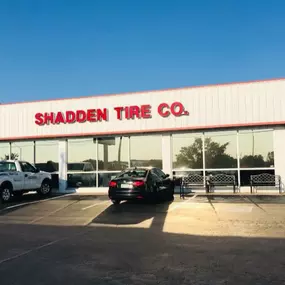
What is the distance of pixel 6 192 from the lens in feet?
50.7

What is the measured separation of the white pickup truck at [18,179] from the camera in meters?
15.4

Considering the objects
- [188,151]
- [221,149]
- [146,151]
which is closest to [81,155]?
[146,151]

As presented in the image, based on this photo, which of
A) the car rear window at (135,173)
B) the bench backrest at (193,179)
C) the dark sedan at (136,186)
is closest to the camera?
the dark sedan at (136,186)

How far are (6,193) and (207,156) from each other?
377 inches

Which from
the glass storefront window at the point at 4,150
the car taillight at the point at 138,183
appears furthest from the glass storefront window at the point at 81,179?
the car taillight at the point at 138,183

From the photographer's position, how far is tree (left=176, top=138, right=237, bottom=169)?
18328mm

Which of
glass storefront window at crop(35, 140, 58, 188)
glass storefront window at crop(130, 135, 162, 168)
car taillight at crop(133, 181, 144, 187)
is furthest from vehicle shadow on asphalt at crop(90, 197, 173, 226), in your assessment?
glass storefront window at crop(35, 140, 58, 188)

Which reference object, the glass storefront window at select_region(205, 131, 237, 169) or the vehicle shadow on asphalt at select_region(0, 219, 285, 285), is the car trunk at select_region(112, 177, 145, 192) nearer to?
the vehicle shadow on asphalt at select_region(0, 219, 285, 285)

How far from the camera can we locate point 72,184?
2080cm

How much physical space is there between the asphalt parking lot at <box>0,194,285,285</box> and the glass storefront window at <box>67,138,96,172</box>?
24.2 feet

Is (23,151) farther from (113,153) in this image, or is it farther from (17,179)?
(17,179)

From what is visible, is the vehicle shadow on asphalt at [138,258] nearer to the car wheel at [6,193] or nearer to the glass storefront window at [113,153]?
the car wheel at [6,193]

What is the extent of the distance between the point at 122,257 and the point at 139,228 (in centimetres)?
294

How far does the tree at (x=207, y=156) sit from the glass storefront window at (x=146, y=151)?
111 cm
